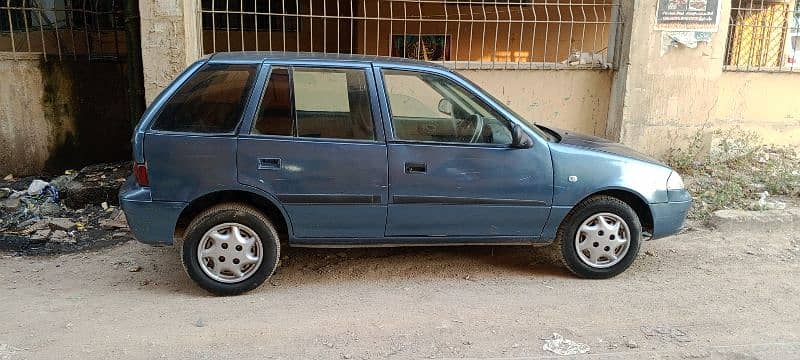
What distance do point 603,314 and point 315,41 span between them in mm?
9972

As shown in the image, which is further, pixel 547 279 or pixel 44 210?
pixel 44 210

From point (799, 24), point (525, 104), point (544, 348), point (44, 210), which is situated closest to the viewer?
point (544, 348)

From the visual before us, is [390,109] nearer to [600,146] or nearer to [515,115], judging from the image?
[515,115]

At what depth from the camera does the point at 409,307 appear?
4016 mm

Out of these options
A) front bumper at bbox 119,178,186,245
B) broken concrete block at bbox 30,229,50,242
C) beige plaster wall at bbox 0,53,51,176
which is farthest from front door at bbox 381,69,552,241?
beige plaster wall at bbox 0,53,51,176

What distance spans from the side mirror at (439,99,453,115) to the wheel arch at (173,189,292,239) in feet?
4.43

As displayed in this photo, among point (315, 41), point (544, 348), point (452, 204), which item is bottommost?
point (544, 348)

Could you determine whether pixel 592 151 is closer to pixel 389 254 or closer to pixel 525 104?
pixel 389 254

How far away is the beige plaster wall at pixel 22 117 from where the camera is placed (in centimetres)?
659

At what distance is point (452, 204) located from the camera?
417 centimetres

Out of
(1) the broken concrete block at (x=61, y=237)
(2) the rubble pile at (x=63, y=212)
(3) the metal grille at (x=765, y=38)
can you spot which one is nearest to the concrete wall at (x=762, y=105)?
(3) the metal grille at (x=765, y=38)

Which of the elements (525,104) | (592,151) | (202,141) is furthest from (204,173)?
(525,104)

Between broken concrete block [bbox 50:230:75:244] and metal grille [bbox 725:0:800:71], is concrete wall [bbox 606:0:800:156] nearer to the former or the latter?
metal grille [bbox 725:0:800:71]

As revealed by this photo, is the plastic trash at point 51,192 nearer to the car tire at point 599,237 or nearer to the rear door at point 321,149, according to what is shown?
the rear door at point 321,149
